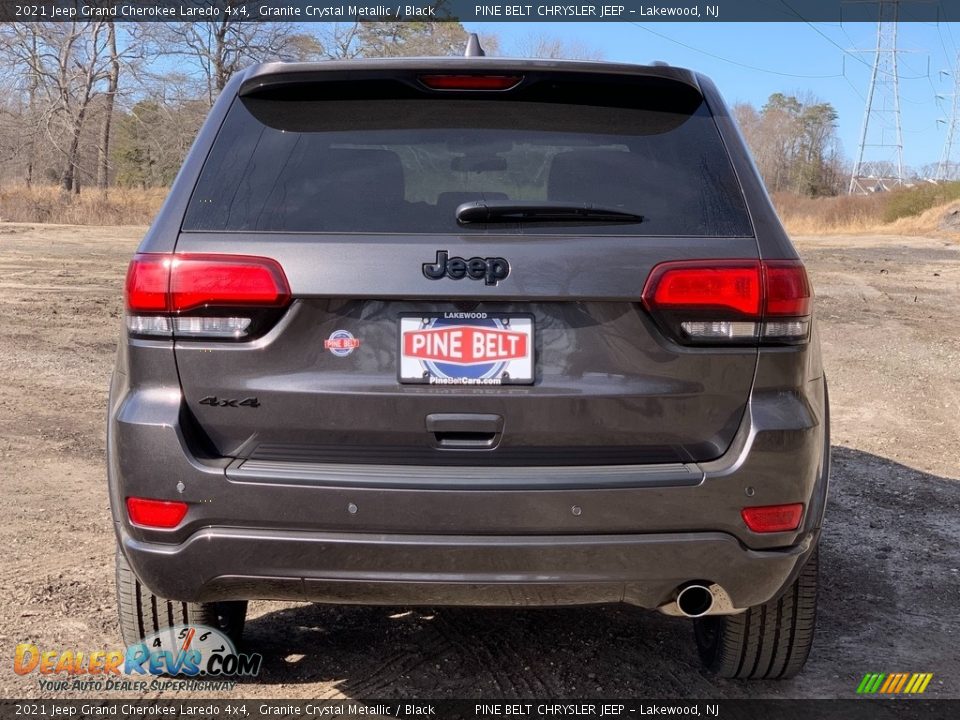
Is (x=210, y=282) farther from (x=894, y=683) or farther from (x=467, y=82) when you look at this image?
(x=894, y=683)

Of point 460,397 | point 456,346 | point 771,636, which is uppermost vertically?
point 456,346

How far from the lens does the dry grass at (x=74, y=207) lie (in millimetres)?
27734

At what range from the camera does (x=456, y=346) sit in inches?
94.8

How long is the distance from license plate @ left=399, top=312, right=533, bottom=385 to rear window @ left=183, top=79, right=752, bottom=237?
226mm

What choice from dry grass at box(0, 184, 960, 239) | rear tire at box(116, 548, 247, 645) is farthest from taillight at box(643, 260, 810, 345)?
dry grass at box(0, 184, 960, 239)

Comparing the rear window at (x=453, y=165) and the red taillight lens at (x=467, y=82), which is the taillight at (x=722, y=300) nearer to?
the rear window at (x=453, y=165)

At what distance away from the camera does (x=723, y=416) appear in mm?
2459

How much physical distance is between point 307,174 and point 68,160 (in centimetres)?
3857

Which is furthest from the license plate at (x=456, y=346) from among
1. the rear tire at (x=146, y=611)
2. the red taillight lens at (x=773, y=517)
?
the rear tire at (x=146, y=611)

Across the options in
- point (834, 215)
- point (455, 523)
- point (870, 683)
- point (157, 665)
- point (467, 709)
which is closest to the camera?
point (455, 523)

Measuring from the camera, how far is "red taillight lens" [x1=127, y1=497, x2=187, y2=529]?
2426 millimetres

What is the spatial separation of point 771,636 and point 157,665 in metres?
1.93

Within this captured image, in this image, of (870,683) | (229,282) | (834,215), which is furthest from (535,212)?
(834,215)

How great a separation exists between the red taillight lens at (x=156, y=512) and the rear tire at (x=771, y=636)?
5.48ft
